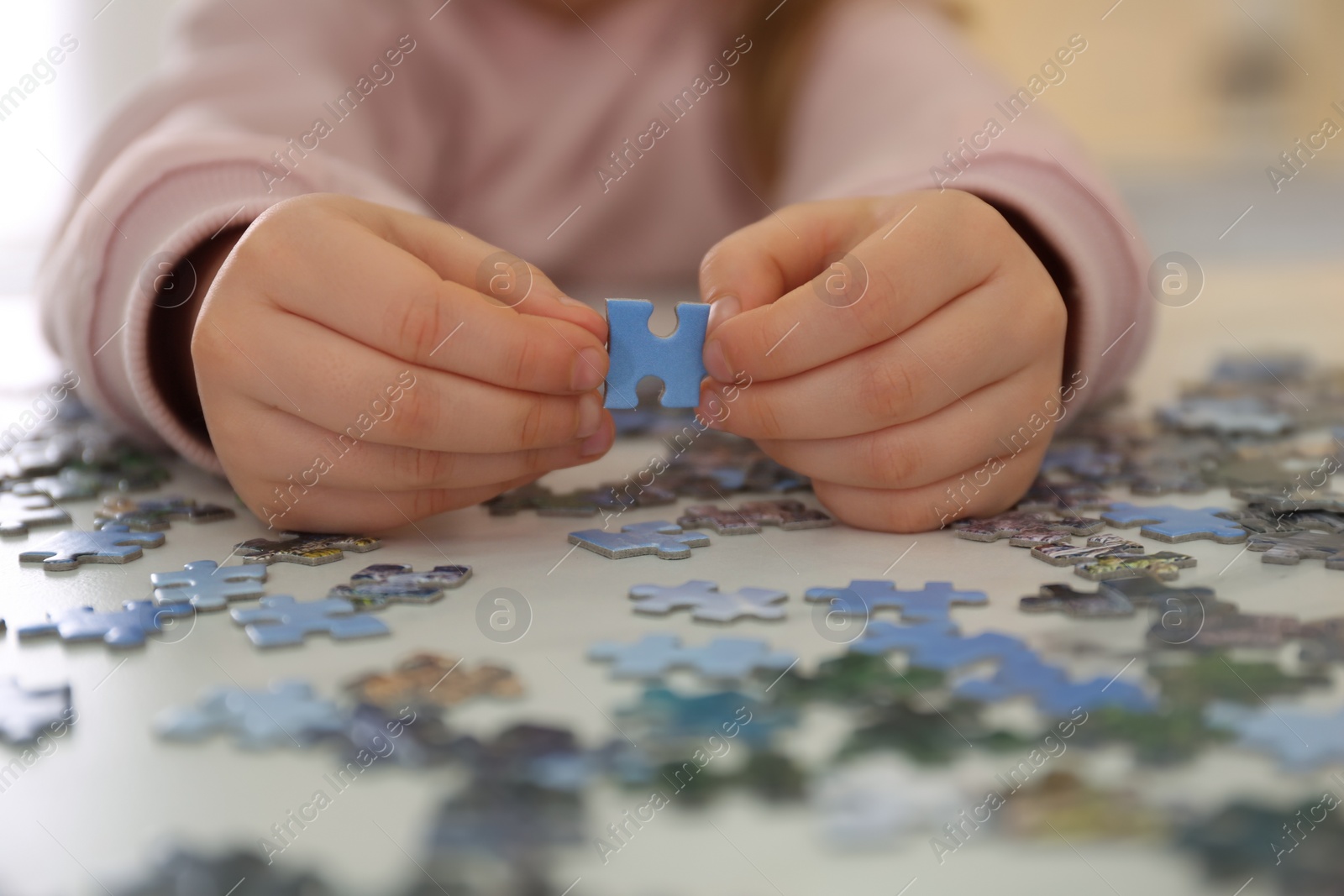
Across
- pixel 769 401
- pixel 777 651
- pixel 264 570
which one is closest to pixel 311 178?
pixel 264 570

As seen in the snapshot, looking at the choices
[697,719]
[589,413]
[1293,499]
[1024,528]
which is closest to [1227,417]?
[1293,499]

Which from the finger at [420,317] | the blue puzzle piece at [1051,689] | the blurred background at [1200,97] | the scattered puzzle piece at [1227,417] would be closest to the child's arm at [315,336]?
the finger at [420,317]

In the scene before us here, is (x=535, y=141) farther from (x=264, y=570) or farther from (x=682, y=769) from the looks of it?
(x=682, y=769)

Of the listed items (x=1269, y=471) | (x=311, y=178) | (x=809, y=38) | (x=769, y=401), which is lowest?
(x=1269, y=471)

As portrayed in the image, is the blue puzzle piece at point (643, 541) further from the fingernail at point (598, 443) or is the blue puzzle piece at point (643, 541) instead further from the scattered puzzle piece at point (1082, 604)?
the scattered puzzle piece at point (1082, 604)

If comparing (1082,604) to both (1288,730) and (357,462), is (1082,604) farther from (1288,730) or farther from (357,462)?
(357,462)
